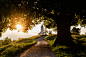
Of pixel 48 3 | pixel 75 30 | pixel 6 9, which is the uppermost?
pixel 48 3

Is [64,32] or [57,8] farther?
[64,32]

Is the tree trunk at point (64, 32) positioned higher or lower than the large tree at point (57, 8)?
lower

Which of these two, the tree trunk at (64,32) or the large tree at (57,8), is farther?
the tree trunk at (64,32)

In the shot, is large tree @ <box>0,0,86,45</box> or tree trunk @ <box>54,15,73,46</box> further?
tree trunk @ <box>54,15,73,46</box>

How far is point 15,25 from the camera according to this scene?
603 inches

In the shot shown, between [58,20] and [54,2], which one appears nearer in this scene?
[54,2]

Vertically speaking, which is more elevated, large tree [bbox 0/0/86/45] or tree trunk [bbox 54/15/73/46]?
large tree [bbox 0/0/86/45]

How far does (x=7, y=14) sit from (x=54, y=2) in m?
5.29

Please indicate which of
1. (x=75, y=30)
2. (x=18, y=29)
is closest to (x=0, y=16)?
(x=18, y=29)

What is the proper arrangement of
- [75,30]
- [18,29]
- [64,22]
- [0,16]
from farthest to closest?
1. [75,30]
2. [18,29]
3. [64,22]
4. [0,16]

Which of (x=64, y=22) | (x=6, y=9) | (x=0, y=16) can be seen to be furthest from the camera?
(x=64, y=22)

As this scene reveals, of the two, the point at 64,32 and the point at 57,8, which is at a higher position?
the point at 57,8

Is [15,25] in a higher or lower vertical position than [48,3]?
lower

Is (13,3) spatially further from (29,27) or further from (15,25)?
(29,27)
